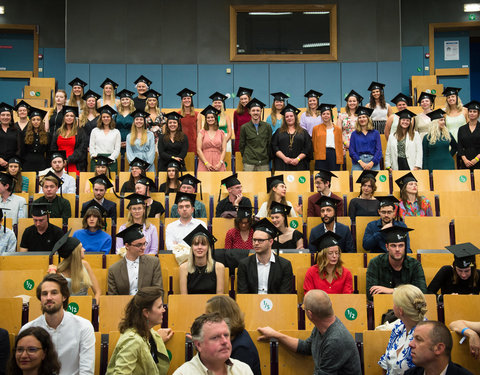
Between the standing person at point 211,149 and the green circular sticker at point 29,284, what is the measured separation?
3.81 meters

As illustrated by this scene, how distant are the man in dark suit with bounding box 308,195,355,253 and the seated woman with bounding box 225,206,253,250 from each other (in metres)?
0.63

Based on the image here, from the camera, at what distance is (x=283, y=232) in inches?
249

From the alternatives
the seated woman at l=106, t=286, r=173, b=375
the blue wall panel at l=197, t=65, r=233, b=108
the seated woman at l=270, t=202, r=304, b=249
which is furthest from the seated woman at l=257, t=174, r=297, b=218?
Answer: the blue wall panel at l=197, t=65, r=233, b=108

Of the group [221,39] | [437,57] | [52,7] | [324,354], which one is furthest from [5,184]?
[437,57]

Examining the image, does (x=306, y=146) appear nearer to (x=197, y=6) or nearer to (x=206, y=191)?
(x=206, y=191)

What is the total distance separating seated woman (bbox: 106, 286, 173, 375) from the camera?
3430mm

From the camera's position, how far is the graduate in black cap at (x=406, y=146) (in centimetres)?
823

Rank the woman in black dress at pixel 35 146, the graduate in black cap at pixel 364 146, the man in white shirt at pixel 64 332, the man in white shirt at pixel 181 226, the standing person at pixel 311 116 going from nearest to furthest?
the man in white shirt at pixel 64 332
the man in white shirt at pixel 181 226
the graduate in black cap at pixel 364 146
the woman in black dress at pixel 35 146
the standing person at pixel 311 116

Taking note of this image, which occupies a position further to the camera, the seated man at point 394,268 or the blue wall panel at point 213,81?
the blue wall panel at point 213,81

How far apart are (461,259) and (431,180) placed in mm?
3036

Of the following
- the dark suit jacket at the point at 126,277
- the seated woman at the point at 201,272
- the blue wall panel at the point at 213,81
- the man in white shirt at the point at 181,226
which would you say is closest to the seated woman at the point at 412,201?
the man in white shirt at the point at 181,226

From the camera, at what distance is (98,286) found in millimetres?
5094

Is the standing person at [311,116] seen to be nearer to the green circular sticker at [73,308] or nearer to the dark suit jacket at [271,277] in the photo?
the dark suit jacket at [271,277]

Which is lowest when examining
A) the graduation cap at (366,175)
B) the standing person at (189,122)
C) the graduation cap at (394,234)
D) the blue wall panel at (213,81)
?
the graduation cap at (394,234)
